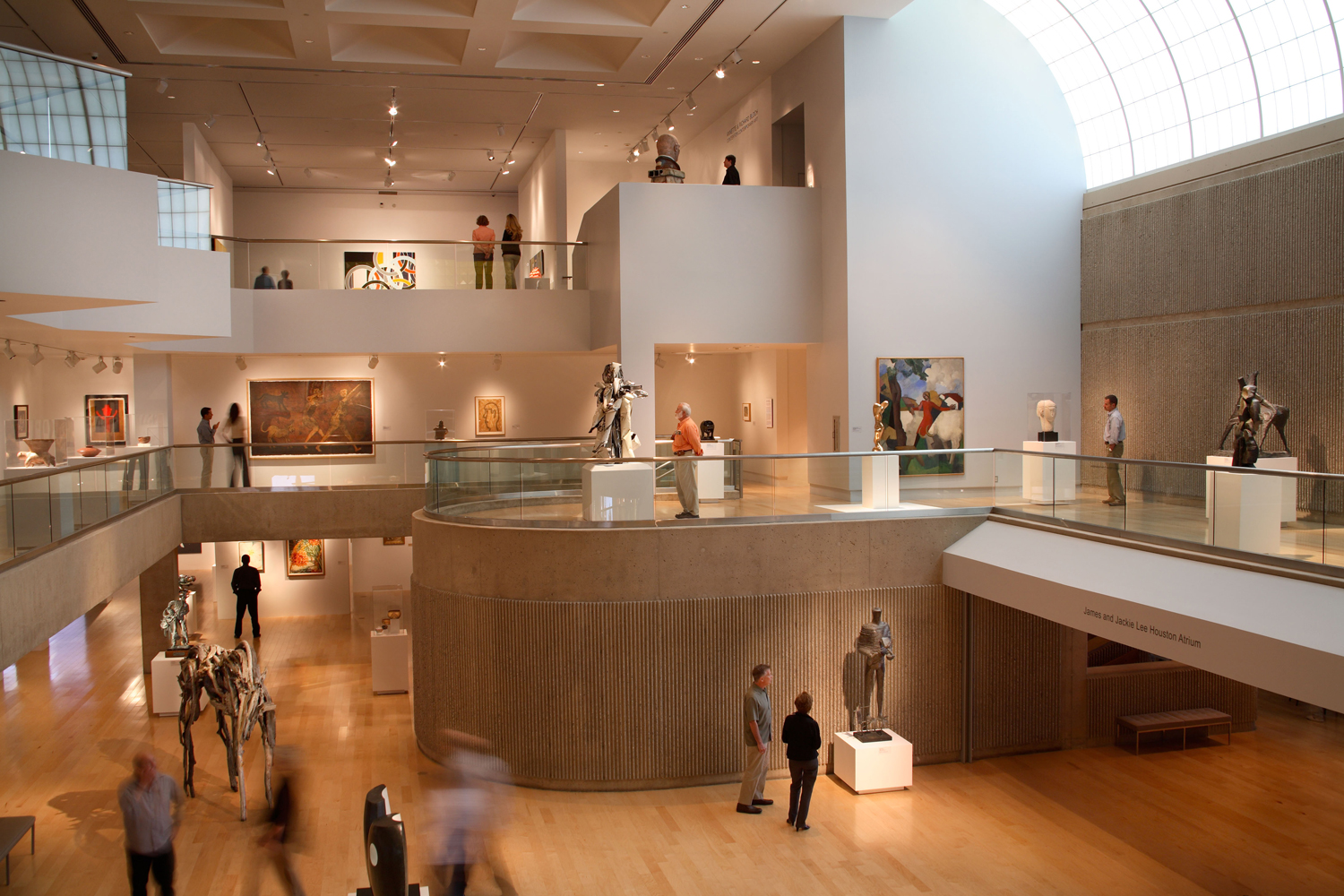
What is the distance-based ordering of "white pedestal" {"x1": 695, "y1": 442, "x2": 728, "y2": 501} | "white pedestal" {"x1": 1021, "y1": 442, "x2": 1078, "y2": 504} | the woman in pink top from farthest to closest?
1. the woman in pink top
2. "white pedestal" {"x1": 695, "y1": 442, "x2": 728, "y2": 501}
3. "white pedestal" {"x1": 1021, "y1": 442, "x2": 1078, "y2": 504}

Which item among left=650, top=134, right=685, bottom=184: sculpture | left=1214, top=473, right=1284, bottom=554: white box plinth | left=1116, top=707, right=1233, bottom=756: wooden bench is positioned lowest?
left=1116, top=707, right=1233, bottom=756: wooden bench

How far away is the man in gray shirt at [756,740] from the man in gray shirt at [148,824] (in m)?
6.00

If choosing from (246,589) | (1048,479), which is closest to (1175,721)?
(1048,479)

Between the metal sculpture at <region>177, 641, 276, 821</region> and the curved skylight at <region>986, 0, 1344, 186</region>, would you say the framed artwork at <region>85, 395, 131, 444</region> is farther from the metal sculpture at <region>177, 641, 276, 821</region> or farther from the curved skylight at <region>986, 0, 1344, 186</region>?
the curved skylight at <region>986, 0, 1344, 186</region>

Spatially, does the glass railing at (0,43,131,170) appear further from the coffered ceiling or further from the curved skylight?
the curved skylight

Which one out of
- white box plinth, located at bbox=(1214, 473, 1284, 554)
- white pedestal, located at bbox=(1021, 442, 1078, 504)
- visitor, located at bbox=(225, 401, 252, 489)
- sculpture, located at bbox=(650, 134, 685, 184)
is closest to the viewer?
white box plinth, located at bbox=(1214, 473, 1284, 554)

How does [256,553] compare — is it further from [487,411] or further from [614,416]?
[614,416]

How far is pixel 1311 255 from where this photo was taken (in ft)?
44.9

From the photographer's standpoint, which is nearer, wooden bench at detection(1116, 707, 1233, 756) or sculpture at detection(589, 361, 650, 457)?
wooden bench at detection(1116, 707, 1233, 756)

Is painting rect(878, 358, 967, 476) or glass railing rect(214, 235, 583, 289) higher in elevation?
glass railing rect(214, 235, 583, 289)

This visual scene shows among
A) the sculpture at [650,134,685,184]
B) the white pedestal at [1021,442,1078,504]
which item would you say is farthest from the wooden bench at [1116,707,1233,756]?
the sculpture at [650,134,685,184]

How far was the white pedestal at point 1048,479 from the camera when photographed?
11.5 meters

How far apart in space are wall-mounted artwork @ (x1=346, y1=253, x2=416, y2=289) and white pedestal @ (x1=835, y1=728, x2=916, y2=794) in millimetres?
13264

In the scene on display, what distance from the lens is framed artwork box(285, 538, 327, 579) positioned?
24469 millimetres
